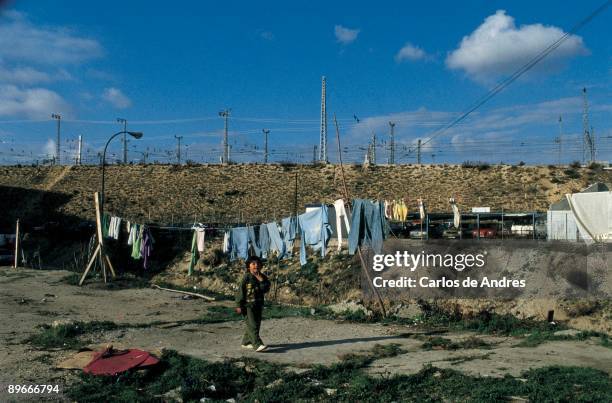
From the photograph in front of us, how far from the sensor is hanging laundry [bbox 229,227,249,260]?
21016 millimetres

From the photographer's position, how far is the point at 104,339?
1152 cm

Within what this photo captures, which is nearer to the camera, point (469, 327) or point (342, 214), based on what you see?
point (469, 327)

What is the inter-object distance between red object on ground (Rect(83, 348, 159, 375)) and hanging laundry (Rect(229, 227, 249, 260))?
1162 cm

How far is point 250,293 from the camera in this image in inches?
413

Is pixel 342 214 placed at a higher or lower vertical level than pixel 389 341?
higher

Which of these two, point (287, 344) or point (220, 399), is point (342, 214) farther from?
point (220, 399)

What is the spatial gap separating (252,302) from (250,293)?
0.56 feet

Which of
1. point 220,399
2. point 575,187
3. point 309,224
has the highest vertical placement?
point 575,187

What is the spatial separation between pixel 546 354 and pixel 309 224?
28.1 ft

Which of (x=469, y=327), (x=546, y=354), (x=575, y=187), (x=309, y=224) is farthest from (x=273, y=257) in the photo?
(x=575, y=187)

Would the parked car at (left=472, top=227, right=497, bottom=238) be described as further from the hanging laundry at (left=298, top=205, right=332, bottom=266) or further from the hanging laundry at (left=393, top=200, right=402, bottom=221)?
the hanging laundry at (left=298, top=205, right=332, bottom=266)

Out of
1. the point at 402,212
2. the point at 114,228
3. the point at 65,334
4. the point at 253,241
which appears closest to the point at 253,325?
the point at 65,334

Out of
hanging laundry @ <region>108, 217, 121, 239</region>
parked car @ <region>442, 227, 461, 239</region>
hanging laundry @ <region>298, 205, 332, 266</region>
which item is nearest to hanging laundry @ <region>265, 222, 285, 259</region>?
hanging laundry @ <region>298, 205, 332, 266</region>

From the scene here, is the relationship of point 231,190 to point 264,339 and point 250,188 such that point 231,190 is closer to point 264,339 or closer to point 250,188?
point 250,188
